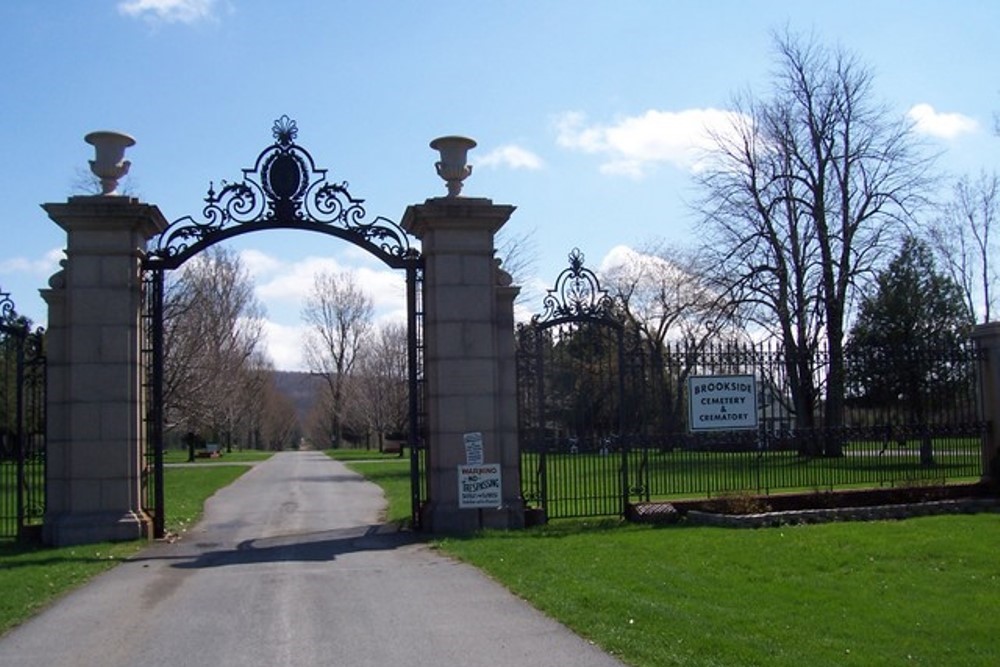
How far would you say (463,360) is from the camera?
1562cm

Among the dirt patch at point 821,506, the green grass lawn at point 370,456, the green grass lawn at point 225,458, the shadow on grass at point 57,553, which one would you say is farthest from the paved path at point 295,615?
the green grass lawn at point 370,456

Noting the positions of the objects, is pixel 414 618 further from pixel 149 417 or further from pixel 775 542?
pixel 149 417

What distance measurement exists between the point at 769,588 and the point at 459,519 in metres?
6.23

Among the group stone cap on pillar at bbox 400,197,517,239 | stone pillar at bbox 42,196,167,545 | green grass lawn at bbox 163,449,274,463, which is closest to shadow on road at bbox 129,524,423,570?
stone pillar at bbox 42,196,167,545

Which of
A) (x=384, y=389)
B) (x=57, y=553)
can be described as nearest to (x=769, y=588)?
(x=57, y=553)

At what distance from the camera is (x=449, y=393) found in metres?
15.5

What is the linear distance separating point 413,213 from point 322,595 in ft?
23.0

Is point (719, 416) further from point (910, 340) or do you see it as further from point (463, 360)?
point (910, 340)

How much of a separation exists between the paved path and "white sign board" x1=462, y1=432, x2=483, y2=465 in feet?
4.79

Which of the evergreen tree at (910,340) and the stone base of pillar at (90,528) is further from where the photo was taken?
the evergreen tree at (910,340)

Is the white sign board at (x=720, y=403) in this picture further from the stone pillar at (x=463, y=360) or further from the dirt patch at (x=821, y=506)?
the stone pillar at (x=463, y=360)

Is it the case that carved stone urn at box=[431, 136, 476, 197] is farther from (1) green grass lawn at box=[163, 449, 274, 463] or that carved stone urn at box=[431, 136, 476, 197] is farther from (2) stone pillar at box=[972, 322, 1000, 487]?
(1) green grass lawn at box=[163, 449, 274, 463]

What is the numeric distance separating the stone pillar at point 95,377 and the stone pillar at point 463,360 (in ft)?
13.5

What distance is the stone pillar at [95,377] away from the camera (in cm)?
1491
